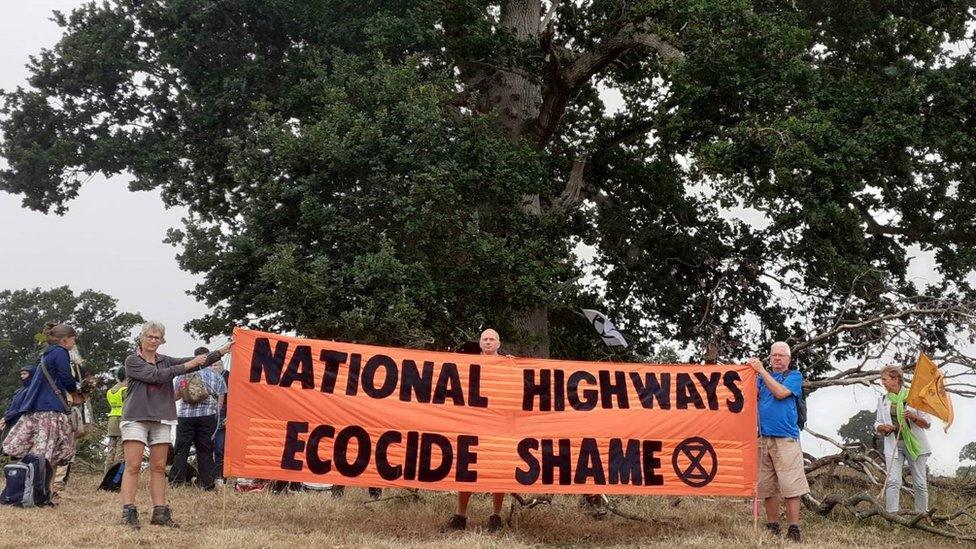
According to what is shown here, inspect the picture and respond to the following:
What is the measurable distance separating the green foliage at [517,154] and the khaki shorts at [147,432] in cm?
502

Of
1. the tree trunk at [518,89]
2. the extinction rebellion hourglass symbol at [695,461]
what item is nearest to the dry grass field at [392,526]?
the extinction rebellion hourglass symbol at [695,461]

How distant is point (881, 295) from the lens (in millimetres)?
16188

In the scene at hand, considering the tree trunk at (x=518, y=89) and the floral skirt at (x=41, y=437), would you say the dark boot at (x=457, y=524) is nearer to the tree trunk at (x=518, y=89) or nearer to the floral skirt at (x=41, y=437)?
the floral skirt at (x=41, y=437)

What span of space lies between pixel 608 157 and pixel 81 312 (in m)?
39.0

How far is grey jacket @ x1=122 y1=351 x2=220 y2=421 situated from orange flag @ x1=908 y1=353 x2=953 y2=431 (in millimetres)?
7227

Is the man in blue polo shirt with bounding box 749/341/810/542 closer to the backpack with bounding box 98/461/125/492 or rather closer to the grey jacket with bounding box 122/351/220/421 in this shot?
the grey jacket with bounding box 122/351/220/421

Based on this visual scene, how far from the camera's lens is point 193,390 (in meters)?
11.9

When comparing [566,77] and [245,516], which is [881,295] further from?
[245,516]

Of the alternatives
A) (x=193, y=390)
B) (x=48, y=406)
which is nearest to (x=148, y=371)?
(x=48, y=406)

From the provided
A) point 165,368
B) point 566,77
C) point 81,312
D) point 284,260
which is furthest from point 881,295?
point 81,312

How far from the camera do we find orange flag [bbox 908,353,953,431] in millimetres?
9688

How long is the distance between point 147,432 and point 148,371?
1.92 ft

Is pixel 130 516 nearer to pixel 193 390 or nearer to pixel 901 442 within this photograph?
pixel 193 390

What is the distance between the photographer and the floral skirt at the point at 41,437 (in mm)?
9633
